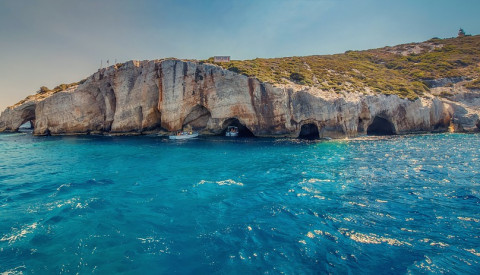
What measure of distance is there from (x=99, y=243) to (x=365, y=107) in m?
44.0

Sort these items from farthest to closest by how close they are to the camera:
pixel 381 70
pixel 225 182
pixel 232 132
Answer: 1. pixel 381 70
2. pixel 232 132
3. pixel 225 182

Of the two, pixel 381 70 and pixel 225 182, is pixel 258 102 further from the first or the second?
pixel 381 70

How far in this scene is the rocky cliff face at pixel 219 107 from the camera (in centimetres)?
4003

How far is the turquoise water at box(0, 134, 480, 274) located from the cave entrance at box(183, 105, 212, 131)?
2901 cm

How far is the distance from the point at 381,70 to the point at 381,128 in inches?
1062

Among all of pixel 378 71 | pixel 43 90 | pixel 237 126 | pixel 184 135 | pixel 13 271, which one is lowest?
pixel 13 271

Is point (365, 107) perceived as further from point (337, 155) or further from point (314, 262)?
point (314, 262)

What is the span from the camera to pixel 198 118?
160 ft

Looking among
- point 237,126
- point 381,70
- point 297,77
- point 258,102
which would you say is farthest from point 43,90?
point 381,70

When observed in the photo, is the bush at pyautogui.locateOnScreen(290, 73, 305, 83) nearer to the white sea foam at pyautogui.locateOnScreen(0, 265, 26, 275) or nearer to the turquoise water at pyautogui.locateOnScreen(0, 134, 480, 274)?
the turquoise water at pyautogui.locateOnScreen(0, 134, 480, 274)

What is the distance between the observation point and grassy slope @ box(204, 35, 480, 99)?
4556 cm

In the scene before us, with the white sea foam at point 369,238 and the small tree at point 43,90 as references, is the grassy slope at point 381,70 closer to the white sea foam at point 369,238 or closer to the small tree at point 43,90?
the white sea foam at point 369,238

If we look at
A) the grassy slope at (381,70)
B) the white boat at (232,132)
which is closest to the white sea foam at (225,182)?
the grassy slope at (381,70)

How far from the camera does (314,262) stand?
7.09 metres
